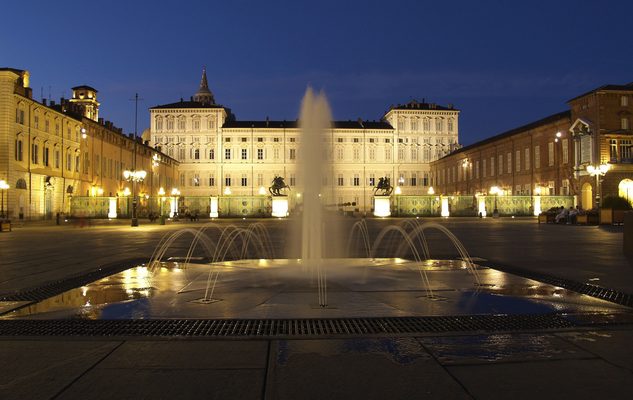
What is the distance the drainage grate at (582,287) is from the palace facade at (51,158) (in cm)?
4091

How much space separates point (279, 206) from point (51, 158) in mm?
21387

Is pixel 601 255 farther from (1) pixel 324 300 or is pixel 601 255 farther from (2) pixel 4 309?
(2) pixel 4 309

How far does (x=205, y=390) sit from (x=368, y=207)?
97467 millimetres

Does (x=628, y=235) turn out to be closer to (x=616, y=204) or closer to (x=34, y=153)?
(x=616, y=204)

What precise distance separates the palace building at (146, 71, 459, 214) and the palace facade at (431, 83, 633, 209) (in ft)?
91.9

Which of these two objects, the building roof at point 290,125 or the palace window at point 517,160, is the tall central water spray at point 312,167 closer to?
the palace window at point 517,160

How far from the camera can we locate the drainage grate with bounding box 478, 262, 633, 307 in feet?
23.2

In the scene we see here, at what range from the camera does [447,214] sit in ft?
181

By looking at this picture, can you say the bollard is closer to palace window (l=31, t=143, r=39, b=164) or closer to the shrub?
the shrub

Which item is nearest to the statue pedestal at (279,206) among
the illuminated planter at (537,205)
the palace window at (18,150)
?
the palace window at (18,150)

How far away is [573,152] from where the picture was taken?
50312 mm

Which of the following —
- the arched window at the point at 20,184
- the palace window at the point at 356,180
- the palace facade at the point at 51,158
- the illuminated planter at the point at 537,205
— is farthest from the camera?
the palace window at the point at 356,180

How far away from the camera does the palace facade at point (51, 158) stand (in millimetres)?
42312

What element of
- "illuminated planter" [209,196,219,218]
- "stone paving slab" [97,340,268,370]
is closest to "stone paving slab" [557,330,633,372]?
"stone paving slab" [97,340,268,370]
